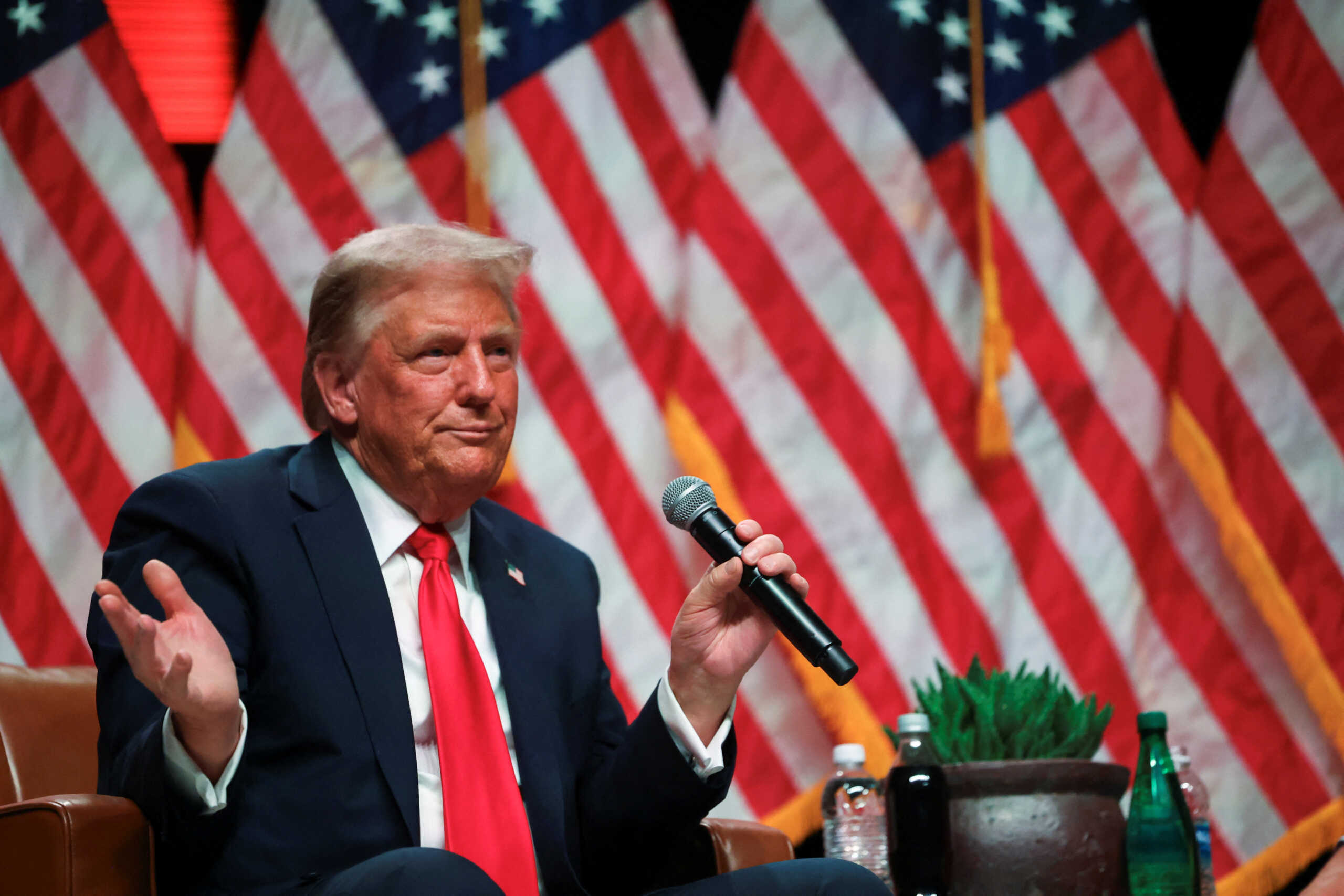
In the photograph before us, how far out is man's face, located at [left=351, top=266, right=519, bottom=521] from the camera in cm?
159

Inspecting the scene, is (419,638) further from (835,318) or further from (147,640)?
(835,318)

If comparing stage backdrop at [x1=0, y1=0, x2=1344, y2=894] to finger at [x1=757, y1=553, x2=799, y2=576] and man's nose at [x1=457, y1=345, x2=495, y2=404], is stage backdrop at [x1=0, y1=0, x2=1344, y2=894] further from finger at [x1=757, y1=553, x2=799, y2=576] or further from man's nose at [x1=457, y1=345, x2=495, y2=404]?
finger at [x1=757, y1=553, x2=799, y2=576]

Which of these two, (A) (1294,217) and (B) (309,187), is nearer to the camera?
(B) (309,187)

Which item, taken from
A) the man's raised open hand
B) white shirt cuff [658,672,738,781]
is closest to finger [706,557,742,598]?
white shirt cuff [658,672,738,781]

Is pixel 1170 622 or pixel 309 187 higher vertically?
pixel 309 187

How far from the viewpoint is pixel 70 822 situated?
1.21 meters

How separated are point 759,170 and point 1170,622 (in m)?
1.29

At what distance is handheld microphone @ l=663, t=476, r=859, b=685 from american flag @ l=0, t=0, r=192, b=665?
1399 mm

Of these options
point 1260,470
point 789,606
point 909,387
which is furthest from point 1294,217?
point 789,606

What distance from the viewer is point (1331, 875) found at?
61.2 inches

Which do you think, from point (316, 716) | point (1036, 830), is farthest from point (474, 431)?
point (1036, 830)

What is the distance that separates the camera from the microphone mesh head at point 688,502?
4.86 feet

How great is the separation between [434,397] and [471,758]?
45 cm

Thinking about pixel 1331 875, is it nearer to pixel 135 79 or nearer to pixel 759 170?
pixel 759 170
